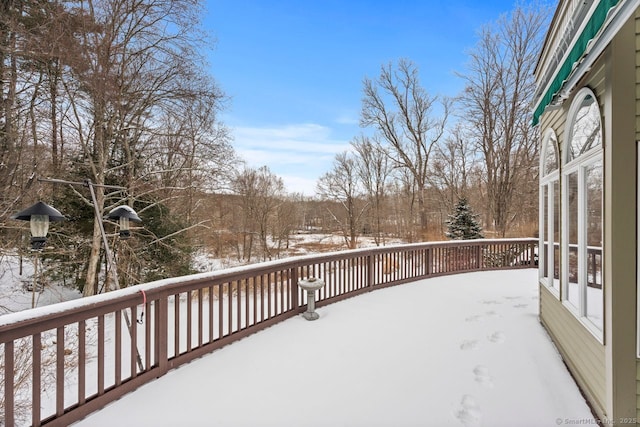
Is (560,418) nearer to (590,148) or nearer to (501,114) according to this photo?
(590,148)

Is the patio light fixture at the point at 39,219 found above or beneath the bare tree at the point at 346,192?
beneath

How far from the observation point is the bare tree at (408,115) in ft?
55.2

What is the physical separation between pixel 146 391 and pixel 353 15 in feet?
39.1

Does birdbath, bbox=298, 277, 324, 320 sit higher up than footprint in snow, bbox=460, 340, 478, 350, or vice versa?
birdbath, bbox=298, 277, 324, 320

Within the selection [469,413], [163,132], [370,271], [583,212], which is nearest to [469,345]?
[469,413]

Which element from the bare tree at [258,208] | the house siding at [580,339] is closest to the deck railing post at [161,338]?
the house siding at [580,339]

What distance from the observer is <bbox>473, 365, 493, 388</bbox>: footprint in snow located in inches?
99.8

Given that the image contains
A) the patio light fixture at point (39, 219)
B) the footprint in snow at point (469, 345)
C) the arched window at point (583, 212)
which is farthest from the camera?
the footprint in snow at point (469, 345)

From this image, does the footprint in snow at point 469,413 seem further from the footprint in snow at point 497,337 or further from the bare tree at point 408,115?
the bare tree at point 408,115

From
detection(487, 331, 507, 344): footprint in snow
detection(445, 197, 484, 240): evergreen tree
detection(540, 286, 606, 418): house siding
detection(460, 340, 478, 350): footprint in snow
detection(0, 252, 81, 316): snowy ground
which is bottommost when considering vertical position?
detection(0, 252, 81, 316): snowy ground

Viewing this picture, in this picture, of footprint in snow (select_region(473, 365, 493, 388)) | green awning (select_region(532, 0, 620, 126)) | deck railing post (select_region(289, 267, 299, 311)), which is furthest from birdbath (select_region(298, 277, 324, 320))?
green awning (select_region(532, 0, 620, 126))

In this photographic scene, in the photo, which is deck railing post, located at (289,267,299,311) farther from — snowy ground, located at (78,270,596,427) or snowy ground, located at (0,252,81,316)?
snowy ground, located at (0,252,81,316)

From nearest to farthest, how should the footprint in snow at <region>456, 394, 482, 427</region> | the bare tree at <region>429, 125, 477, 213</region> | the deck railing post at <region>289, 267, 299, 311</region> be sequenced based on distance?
the footprint in snow at <region>456, 394, 482, 427</region> < the deck railing post at <region>289, 267, 299, 311</region> < the bare tree at <region>429, 125, 477, 213</region>

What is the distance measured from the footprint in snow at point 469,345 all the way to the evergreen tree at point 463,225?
9871 millimetres
